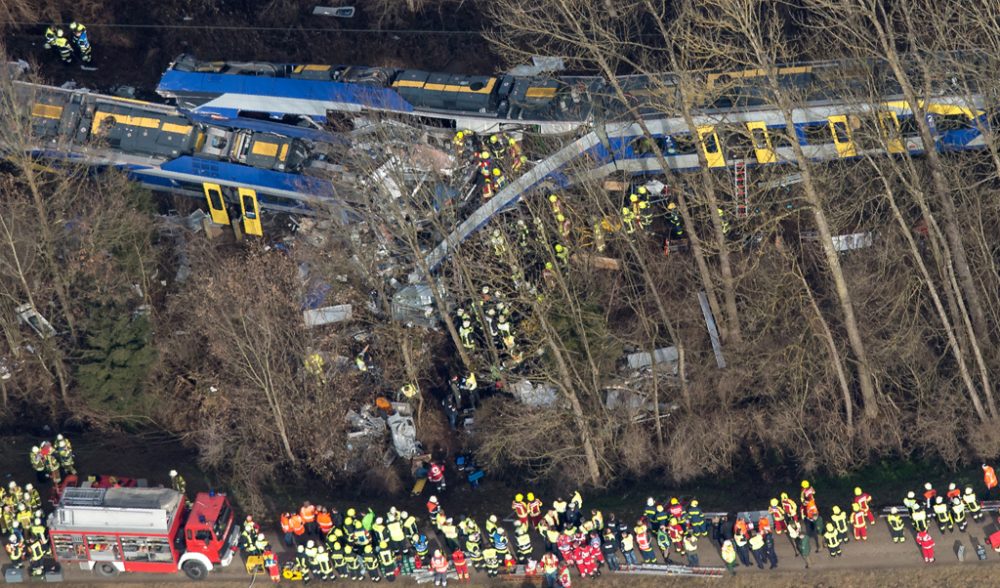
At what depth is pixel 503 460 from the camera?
164 feet

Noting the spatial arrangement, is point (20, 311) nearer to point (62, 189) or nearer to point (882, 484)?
point (62, 189)

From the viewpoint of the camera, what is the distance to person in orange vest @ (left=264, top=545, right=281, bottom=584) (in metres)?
46.4

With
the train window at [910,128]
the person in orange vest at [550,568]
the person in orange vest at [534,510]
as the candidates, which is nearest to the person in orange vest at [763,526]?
the person in orange vest at [550,568]

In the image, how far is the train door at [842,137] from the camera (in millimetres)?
51875

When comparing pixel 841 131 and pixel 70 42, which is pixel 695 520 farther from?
pixel 70 42

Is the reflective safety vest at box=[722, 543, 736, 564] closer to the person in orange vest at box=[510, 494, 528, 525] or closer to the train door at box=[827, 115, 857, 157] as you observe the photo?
the person in orange vest at box=[510, 494, 528, 525]

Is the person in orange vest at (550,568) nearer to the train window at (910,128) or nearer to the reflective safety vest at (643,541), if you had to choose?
the reflective safety vest at (643,541)

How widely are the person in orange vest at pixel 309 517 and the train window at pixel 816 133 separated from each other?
57.5 feet

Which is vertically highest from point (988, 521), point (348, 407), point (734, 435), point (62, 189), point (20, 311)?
point (62, 189)

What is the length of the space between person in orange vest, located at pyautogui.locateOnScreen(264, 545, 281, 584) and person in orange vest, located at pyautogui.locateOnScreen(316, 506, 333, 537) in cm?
141

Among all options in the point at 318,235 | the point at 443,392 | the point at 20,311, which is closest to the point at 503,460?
the point at 443,392

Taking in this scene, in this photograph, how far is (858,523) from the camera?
4572cm

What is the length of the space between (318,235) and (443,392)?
648 centimetres

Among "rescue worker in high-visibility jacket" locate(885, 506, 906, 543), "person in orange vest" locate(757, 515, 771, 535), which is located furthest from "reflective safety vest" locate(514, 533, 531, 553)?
"rescue worker in high-visibility jacket" locate(885, 506, 906, 543)
